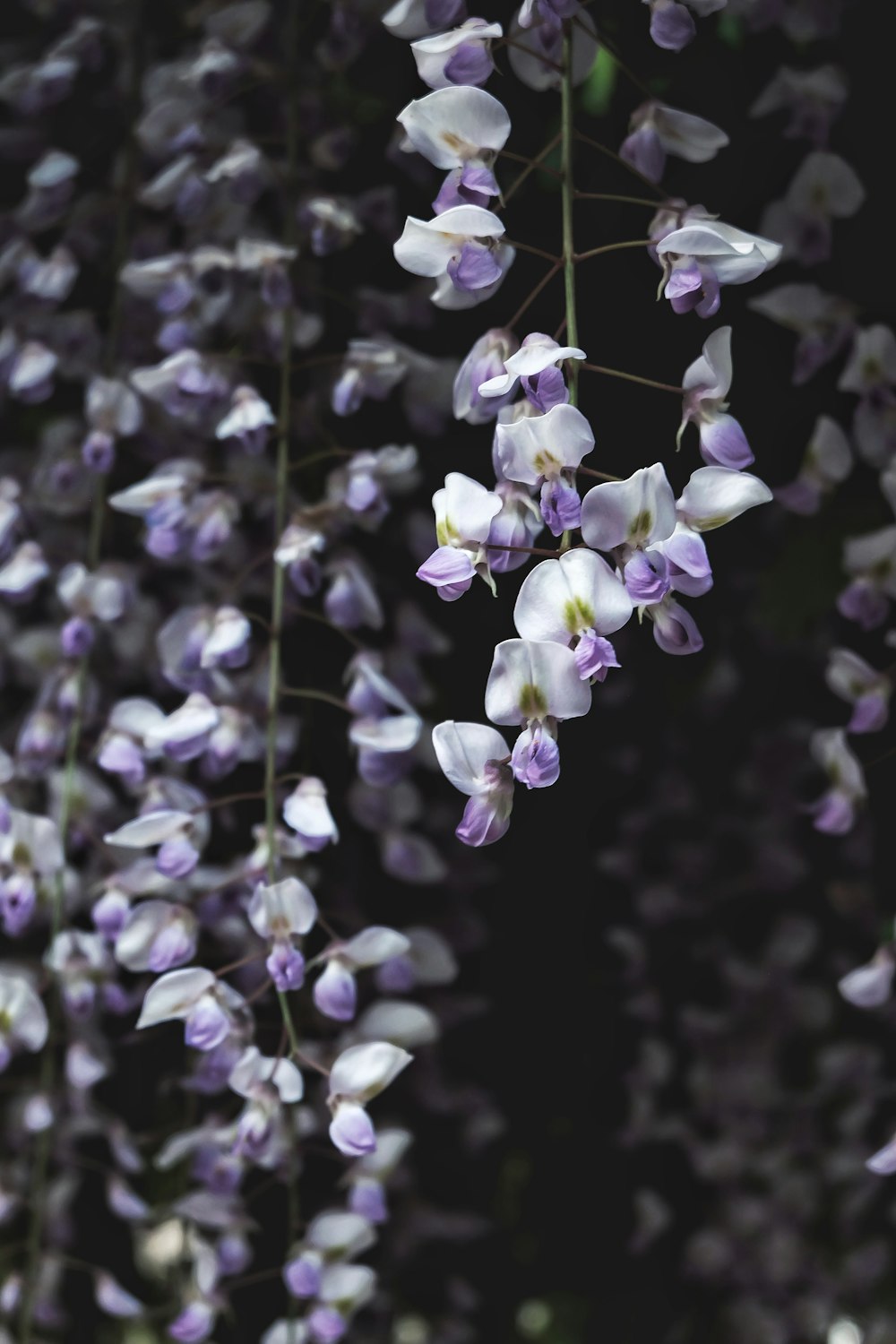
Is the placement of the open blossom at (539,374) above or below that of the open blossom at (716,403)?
above

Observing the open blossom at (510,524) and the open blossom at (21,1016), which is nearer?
the open blossom at (510,524)

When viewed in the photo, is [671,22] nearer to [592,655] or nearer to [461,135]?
[461,135]

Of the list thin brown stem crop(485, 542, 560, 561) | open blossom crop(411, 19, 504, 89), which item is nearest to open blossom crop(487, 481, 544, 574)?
thin brown stem crop(485, 542, 560, 561)

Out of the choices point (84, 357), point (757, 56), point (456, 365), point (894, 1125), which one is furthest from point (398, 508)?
point (894, 1125)

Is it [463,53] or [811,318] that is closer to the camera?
[463,53]

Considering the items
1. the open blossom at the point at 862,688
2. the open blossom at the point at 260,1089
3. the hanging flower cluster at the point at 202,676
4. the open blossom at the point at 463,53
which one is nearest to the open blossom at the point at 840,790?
the open blossom at the point at 862,688

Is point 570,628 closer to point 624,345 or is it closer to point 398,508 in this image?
point 624,345

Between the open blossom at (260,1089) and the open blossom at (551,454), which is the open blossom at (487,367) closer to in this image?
the open blossom at (551,454)

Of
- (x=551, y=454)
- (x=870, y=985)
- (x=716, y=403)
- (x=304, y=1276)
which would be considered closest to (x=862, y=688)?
(x=870, y=985)
